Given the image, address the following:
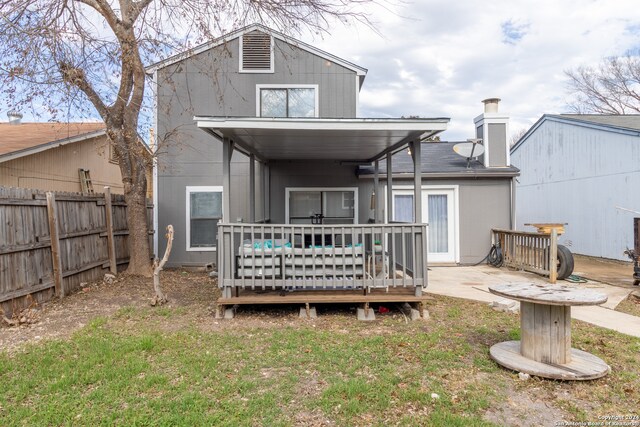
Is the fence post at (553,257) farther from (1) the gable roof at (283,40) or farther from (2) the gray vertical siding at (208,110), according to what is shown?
(1) the gable roof at (283,40)

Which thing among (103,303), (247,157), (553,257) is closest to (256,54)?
(247,157)

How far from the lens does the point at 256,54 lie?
30.1 feet

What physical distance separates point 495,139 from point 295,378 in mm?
8419

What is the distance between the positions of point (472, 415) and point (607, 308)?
4.11 meters

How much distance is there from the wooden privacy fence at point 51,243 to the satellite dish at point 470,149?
788 centimetres

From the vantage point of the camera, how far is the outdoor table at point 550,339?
10.5 feet

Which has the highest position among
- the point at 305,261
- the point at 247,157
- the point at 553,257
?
the point at 247,157

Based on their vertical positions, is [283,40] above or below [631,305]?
above

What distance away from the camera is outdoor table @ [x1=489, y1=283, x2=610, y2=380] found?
3205 millimetres

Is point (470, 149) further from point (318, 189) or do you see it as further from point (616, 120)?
point (616, 120)

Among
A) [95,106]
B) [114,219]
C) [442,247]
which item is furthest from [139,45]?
[442,247]

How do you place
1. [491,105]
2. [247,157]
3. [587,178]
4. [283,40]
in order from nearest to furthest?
[283,40] < [247,157] < [491,105] < [587,178]

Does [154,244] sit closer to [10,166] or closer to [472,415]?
[10,166]

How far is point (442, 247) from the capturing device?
31.7ft
